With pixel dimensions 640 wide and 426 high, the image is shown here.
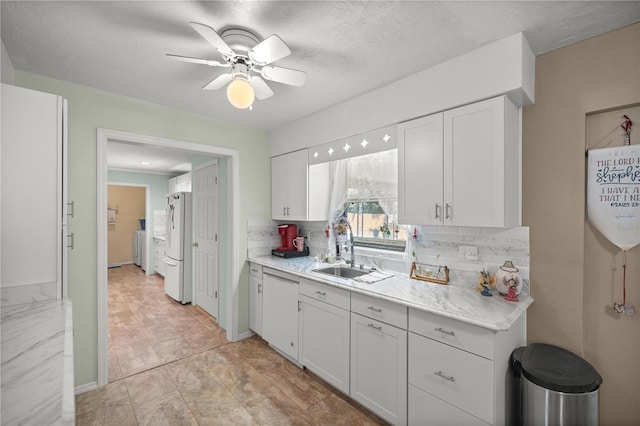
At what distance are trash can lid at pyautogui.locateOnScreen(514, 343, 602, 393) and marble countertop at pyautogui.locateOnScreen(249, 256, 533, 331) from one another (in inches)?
10.3

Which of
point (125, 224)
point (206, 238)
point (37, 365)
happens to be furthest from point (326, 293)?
point (125, 224)

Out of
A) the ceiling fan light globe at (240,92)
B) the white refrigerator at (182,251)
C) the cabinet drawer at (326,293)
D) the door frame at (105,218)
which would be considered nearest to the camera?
the ceiling fan light globe at (240,92)

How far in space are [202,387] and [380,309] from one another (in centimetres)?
171

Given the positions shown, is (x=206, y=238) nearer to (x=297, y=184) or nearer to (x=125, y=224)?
(x=297, y=184)

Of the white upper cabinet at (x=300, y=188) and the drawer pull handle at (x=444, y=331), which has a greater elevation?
the white upper cabinet at (x=300, y=188)

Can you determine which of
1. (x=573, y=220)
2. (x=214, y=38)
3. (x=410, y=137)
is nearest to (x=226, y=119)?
(x=214, y=38)

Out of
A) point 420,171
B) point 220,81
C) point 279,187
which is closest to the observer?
point 220,81

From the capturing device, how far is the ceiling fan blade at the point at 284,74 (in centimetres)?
172

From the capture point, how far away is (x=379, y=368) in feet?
6.42

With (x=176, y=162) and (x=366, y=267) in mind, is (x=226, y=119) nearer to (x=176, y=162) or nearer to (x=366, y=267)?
(x=366, y=267)

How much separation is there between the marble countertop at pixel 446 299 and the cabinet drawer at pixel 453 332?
6cm

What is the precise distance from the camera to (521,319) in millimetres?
1894

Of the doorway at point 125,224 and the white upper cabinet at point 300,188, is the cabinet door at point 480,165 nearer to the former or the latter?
the white upper cabinet at point 300,188

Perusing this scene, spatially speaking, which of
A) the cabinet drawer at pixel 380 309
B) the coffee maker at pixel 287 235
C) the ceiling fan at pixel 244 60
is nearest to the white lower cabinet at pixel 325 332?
the cabinet drawer at pixel 380 309
